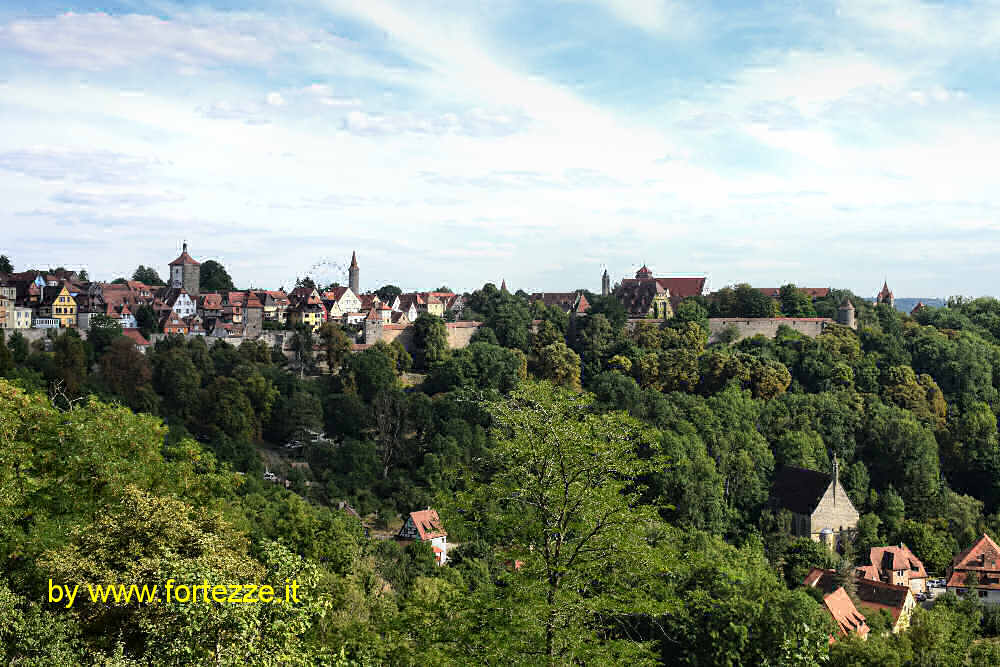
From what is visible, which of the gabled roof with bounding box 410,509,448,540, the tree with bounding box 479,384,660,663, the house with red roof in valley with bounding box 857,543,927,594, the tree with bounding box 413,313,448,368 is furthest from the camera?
the tree with bounding box 413,313,448,368

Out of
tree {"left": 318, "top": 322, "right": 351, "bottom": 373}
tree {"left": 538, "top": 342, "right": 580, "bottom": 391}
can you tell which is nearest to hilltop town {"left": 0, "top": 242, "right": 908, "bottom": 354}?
tree {"left": 318, "top": 322, "right": 351, "bottom": 373}

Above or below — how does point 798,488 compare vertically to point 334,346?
below

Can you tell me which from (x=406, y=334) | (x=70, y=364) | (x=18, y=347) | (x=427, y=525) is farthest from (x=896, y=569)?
(x=18, y=347)

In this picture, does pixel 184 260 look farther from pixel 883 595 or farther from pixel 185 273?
pixel 883 595

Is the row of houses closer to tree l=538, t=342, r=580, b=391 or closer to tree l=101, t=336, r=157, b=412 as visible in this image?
tree l=101, t=336, r=157, b=412

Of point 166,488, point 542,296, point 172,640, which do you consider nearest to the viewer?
point 172,640

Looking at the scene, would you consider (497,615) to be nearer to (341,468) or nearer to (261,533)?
(261,533)

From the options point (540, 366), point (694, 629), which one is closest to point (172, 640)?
point (694, 629)
